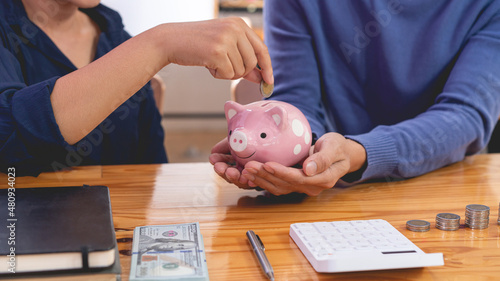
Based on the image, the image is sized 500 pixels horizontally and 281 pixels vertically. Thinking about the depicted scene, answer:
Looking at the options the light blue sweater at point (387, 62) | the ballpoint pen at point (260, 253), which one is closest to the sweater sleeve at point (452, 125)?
the light blue sweater at point (387, 62)

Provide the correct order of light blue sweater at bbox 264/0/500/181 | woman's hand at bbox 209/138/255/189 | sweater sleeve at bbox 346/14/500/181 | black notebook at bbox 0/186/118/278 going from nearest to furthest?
black notebook at bbox 0/186/118/278 → woman's hand at bbox 209/138/255/189 → sweater sleeve at bbox 346/14/500/181 → light blue sweater at bbox 264/0/500/181

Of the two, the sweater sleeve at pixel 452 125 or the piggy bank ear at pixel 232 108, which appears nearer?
the piggy bank ear at pixel 232 108

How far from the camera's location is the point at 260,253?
565 mm

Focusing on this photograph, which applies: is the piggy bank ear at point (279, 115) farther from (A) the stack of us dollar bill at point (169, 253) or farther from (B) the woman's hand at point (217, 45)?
(A) the stack of us dollar bill at point (169, 253)

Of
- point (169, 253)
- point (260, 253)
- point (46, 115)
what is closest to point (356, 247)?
point (260, 253)

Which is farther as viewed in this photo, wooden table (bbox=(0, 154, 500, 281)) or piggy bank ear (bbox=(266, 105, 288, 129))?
piggy bank ear (bbox=(266, 105, 288, 129))

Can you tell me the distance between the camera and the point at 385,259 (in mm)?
526

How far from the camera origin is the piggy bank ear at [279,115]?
0.73 metres

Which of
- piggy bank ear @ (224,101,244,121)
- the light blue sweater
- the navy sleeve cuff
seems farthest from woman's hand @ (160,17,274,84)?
the light blue sweater

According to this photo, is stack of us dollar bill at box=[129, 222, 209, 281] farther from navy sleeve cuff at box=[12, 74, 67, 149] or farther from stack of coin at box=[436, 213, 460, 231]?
stack of coin at box=[436, 213, 460, 231]

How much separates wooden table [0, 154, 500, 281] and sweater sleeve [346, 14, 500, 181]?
0.12 ft

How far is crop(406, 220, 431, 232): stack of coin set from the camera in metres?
0.66

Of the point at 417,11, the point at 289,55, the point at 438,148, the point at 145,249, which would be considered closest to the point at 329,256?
the point at 145,249

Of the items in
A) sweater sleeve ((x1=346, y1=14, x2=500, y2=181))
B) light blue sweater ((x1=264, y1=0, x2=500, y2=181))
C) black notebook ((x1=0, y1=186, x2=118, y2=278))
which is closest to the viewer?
black notebook ((x1=0, y1=186, x2=118, y2=278))
